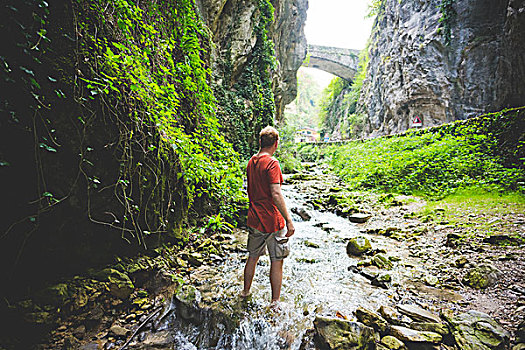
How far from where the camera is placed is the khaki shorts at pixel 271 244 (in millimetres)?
2463

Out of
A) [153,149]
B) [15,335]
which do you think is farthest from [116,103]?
[15,335]

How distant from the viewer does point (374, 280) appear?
10.3ft

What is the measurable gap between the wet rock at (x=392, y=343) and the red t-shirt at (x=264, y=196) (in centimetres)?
137

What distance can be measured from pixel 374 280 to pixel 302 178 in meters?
9.88

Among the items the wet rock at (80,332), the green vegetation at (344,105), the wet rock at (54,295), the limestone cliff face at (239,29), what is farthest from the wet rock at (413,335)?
the green vegetation at (344,105)

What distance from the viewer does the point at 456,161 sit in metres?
7.01

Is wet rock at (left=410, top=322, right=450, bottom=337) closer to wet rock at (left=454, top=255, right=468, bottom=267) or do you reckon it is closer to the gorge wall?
wet rock at (left=454, top=255, right=468, bottom=267)

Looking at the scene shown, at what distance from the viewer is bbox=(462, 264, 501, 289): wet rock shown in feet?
8.68

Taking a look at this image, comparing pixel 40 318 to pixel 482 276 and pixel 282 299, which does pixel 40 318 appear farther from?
pixel 482 276

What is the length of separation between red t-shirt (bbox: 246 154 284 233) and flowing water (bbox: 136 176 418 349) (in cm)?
101

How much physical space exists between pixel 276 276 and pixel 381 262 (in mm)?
2165

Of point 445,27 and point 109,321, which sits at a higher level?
point 445,27

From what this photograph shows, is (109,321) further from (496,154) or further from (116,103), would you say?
(496,154)

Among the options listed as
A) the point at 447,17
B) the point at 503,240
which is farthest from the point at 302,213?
the point at 447,17
